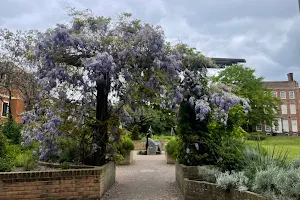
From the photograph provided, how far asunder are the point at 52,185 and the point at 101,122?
2.00 meters

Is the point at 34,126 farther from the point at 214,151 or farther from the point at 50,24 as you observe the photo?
the point at 214,151

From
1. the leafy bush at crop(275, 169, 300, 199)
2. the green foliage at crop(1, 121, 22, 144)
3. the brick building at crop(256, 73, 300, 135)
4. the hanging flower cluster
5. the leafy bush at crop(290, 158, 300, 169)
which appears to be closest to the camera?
the leafy bush at crop(275, 169, 300, 199)

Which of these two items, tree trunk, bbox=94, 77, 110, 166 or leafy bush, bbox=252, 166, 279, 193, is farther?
tree trunk, bbox=94, 77, 110, 166

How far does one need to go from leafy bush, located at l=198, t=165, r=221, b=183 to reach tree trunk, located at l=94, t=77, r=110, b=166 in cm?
269

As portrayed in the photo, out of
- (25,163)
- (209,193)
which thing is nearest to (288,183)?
(209,193)

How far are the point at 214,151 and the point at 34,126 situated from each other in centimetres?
498

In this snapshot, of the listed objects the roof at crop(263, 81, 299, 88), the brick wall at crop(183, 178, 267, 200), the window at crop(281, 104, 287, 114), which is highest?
the roof at crop(263, 81, 299, 88)

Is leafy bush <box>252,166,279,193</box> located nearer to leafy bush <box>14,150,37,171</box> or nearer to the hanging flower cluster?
the hanging flower cluster

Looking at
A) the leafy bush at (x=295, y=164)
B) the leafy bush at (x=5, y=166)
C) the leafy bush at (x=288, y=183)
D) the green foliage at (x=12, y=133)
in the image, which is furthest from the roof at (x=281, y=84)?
the leafy bush at (x=5, y=166)

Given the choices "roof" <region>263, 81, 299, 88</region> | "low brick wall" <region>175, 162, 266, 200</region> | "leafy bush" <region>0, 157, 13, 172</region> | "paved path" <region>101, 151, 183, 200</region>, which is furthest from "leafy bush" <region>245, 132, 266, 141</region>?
"roof" <region>263, 81, 299, 88</region>

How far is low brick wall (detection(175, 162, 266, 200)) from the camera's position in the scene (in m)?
4.30

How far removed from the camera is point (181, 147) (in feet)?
23.3

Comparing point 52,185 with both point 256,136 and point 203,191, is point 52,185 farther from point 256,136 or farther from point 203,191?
point 256,136

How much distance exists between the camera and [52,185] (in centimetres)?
565
